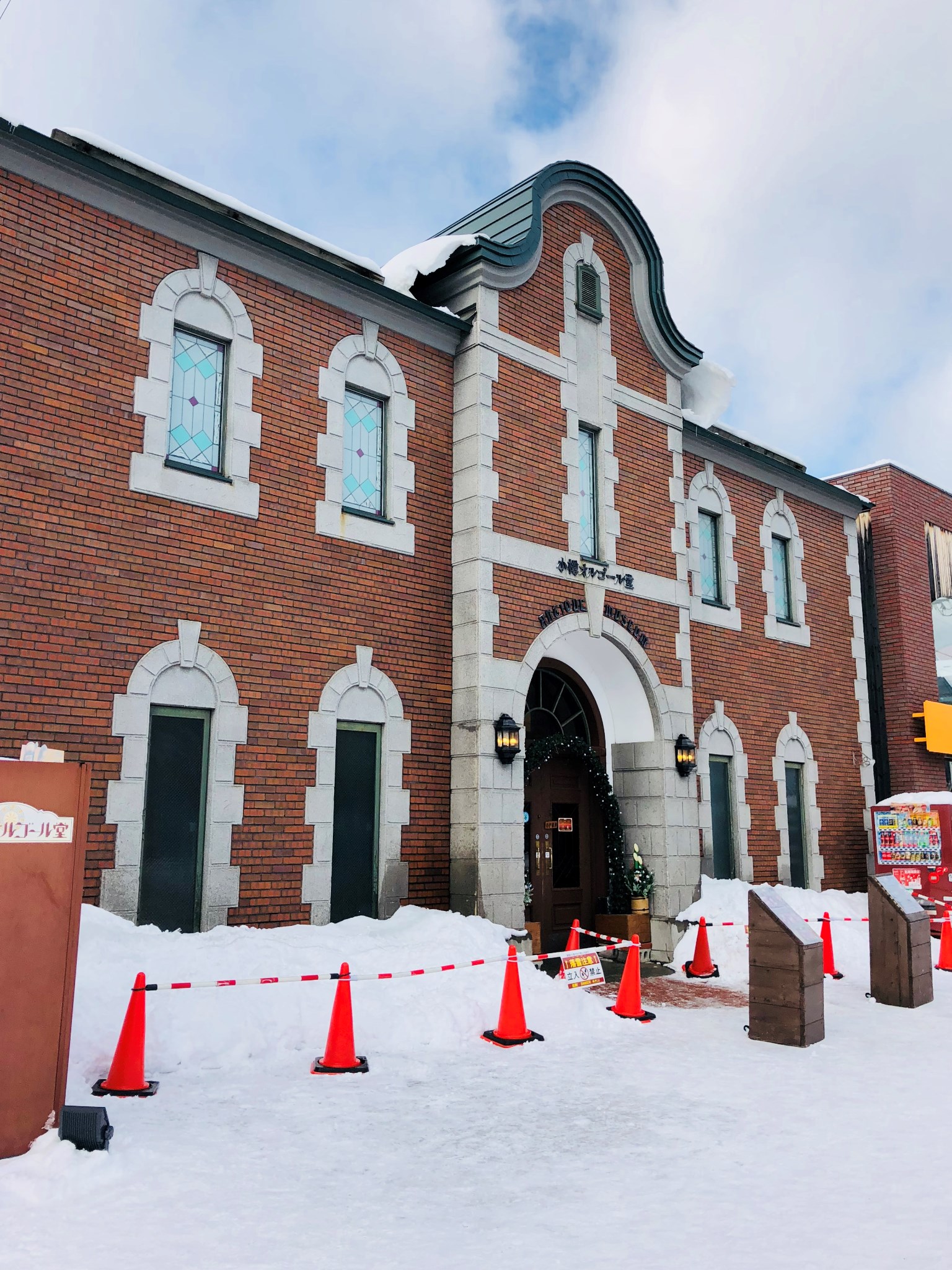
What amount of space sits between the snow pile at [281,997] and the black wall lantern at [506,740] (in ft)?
7.22

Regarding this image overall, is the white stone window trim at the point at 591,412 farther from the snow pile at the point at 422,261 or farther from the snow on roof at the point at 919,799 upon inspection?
the snow on roof at the point at 919,799

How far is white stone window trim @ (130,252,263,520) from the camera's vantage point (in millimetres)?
9852

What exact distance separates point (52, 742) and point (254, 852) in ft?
7.53

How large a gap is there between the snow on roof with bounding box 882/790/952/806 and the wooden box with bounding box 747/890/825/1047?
900 cm

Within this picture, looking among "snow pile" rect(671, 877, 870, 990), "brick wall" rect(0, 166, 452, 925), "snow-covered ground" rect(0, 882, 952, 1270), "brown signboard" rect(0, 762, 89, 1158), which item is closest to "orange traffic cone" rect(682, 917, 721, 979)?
"snow pile" rect(671, 877, 870, 990)

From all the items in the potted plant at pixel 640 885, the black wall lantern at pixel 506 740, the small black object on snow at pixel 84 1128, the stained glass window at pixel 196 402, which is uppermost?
the stained glass window at pixel 196 402

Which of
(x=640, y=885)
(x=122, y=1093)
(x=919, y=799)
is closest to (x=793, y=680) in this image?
(x=919, y=799)

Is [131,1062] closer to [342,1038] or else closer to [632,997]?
[342,1038]

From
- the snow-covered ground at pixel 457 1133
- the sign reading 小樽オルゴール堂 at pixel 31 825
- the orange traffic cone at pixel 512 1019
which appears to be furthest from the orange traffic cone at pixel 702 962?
the sign reading 小樽オルゴール堂 at pixel 31 825

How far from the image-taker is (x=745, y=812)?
629 inches

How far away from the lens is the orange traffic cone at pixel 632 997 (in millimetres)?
9820

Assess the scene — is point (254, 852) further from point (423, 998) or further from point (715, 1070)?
point (715, 1070)

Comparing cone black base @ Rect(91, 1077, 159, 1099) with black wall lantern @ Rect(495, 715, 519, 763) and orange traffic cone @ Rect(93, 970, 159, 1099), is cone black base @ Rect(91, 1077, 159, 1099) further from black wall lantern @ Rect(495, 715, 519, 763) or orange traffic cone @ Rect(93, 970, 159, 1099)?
black wall lantern @ Rect(495, 715, 519, 763)

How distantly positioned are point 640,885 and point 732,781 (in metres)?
3.09
